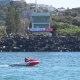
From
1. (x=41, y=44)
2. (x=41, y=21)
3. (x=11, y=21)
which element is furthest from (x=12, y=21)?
(x=41, y=44)

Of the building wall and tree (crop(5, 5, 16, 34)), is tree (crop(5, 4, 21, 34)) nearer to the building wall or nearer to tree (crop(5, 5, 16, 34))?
tree (crop(5, 5, 16, 34))

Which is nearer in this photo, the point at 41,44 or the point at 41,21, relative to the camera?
the point at 41,44

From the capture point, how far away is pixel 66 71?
117 feet

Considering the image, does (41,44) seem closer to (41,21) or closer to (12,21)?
(41,21)

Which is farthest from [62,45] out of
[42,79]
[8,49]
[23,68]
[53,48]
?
[42,79]

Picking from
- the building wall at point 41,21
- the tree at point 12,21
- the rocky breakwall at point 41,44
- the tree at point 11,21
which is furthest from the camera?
the building wall at point 41,21

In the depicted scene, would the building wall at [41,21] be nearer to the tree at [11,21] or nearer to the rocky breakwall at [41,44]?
the tree at [11,21]

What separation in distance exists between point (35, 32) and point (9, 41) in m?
10.3

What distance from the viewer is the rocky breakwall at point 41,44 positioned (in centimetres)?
8019

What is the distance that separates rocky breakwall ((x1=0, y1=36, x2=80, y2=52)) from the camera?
80.2m

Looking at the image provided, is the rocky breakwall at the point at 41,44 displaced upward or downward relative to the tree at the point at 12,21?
downward

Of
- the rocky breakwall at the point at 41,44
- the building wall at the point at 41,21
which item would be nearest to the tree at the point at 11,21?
the building wall at the point at 41,21

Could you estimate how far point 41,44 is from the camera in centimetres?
8069

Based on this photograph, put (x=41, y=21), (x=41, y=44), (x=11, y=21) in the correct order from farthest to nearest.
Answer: (x=41, y=21) < (x=11, y=21) < (x=41, y=44)
